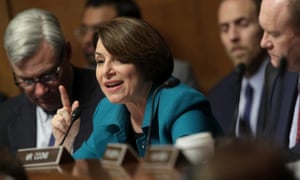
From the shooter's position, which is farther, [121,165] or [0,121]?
[0,121]

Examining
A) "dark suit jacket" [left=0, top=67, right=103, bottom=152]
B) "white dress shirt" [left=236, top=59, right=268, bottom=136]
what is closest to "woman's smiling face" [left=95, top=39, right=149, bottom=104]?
"dark suit jacket" [left=0, top=67, right=103, bottom=152]

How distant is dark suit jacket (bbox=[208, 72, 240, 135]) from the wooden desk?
1.76 meters

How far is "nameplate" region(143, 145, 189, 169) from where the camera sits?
2006mm

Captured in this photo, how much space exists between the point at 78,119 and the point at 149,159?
4.09 ft

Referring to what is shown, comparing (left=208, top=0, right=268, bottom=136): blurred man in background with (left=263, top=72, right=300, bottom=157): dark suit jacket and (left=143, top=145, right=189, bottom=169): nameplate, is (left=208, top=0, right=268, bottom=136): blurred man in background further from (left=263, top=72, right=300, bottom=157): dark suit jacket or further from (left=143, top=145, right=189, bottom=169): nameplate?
(left=143, top=145, right=189, bottom=169): nameplate

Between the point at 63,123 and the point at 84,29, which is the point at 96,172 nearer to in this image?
the point at 63,123

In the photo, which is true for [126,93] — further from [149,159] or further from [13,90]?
[13,90]

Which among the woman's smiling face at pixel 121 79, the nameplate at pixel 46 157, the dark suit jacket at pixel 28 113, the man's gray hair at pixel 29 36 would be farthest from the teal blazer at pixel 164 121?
the man's gray hair at pixel 29 36

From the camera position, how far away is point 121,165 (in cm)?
220

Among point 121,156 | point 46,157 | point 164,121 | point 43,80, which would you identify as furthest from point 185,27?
point 121,156

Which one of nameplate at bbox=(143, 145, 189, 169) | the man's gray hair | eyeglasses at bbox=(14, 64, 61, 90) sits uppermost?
nameplate at bbox=(143, 145, 189, 169)

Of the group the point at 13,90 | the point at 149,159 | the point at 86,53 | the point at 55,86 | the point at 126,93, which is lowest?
the point at 13,90

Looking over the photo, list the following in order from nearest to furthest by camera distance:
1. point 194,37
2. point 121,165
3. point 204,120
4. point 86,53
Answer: point 121,165 → point 204,120 → point 86,53 → point 194,37

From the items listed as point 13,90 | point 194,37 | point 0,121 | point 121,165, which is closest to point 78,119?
point 0,121
